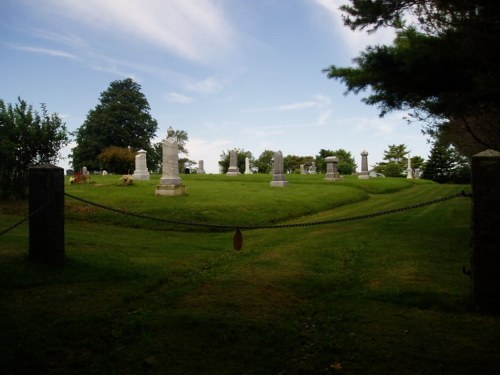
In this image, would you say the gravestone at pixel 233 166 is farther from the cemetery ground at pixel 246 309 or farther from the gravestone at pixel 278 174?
the cemetery ground at pixel 246 309

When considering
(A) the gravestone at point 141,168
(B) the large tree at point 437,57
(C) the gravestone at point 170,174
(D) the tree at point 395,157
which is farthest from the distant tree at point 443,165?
(B) the large tree at point 437,57

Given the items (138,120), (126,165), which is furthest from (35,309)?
(138,120)

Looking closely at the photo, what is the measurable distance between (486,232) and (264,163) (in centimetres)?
4909

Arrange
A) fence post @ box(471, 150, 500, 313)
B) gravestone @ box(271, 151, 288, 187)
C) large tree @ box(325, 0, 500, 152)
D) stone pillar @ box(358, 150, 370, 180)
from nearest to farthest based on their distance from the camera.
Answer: fence post @ box(471, 150, 500, 313) → large tree @ box(325, 0, 500, 152) → gravestone @ box(271, 151, 288, 187) → stone pillar @ box(358, 150, 370, 180)

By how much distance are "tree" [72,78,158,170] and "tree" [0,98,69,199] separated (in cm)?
3669

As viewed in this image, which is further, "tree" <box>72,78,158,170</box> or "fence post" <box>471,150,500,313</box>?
"tree" <box>72,78,158,170</box>

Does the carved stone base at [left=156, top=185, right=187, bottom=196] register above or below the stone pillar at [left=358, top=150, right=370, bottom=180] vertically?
below

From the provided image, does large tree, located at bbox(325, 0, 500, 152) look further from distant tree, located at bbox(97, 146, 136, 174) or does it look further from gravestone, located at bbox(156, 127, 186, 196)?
distant tree, located at bbox(97, 146, 136, 174)

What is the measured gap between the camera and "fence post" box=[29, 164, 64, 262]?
646 cm

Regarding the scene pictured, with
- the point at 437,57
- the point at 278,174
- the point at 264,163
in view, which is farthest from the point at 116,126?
the point at 437,57

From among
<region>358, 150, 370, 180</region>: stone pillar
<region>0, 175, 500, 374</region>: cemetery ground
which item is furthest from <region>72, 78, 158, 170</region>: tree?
<region>0, 175, 500, 374</region>: cemetery ground

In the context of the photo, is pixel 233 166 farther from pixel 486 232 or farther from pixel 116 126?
pixel 486 232

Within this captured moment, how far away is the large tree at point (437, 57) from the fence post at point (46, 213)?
5495 mm

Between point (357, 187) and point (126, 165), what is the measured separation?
25686mm
